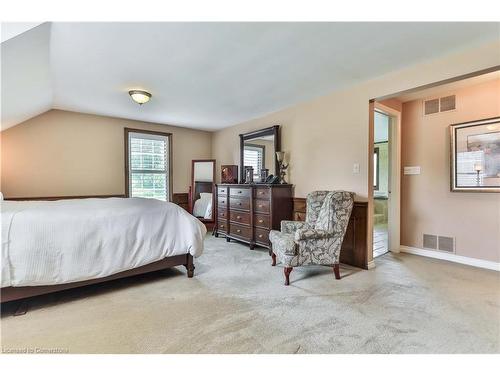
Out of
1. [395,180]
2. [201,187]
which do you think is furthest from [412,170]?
[201,187]

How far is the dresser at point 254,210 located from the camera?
12.4 feet

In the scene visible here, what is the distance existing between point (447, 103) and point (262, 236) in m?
3.23

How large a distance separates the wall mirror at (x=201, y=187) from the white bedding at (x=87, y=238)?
2630 mm

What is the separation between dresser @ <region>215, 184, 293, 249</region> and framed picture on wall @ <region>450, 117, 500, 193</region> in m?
2.27

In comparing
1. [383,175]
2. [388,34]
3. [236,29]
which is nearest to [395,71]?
[388,34]

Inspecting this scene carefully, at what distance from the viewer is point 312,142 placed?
3.79 m

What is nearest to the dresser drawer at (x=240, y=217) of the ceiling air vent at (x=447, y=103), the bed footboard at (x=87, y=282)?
the bed footboard at (x=87, y=282)

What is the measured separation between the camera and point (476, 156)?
3.22 metres

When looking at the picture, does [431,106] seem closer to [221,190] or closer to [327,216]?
[327,216]

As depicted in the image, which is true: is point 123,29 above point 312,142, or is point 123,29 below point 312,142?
above

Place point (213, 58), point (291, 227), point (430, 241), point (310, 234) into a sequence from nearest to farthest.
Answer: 1. point (213, 58)
2. point (310, 234)
3. point (291, 227)
4. point (430, 241)

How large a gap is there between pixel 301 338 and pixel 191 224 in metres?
1.61

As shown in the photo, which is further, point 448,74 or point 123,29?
point 448,74
